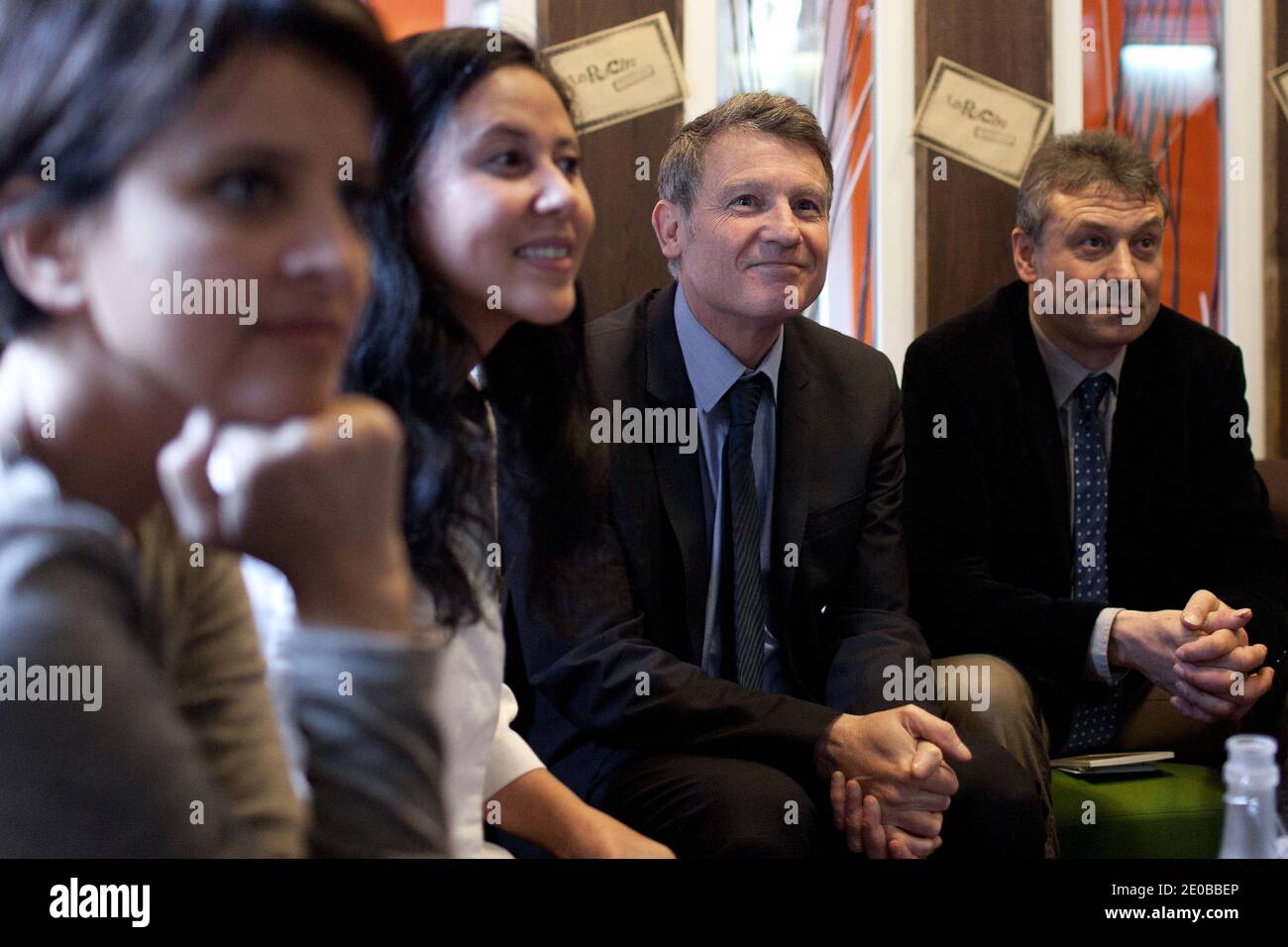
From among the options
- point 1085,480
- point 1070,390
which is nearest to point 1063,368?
point 1070,390

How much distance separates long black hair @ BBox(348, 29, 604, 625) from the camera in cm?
89

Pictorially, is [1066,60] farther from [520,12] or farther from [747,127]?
[520,12]

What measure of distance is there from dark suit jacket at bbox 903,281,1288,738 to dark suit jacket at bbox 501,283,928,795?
0.31 feet

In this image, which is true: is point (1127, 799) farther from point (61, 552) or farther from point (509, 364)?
point (61, 552)

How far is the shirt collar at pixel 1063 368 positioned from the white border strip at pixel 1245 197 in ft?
0.43

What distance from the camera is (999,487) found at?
1465mm

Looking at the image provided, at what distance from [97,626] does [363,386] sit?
0.88ft

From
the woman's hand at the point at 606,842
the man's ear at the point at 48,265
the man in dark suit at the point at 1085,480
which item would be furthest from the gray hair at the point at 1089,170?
the man's ear at the point at 48,265

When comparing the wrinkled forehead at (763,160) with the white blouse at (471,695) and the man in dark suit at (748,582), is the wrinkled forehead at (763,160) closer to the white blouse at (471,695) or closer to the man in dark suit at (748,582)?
the man in dark suit at (748,582)

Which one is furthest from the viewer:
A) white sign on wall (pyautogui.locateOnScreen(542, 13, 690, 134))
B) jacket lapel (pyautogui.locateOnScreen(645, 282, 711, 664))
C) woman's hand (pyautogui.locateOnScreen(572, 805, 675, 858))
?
jacket lapel (pyautogui.locateOnScreen(645, 282, 711, 664))

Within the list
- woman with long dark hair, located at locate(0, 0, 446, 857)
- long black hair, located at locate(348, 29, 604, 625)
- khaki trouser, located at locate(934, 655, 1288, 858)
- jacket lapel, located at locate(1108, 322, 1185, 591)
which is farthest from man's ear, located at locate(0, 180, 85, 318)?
jacket lapel, located at locate(1108, 322, 1185, 591)

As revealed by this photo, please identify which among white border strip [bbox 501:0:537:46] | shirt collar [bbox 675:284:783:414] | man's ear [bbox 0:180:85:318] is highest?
white border strip [bbox 501:0:537:46]

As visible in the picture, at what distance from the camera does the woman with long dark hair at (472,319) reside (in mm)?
899

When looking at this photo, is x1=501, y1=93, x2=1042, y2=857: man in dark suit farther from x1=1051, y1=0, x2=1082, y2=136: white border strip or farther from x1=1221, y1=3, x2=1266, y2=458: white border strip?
x1=1221, y1=3, x2=1266, y2=458: white border strip
